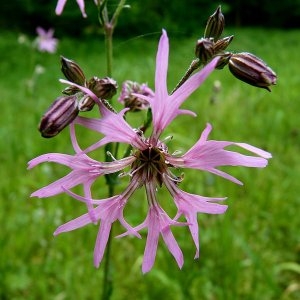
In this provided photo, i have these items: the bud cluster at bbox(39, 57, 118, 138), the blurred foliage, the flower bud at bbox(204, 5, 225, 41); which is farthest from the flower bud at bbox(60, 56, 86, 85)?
the blurred foliage

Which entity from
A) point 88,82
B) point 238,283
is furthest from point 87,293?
point 88,82

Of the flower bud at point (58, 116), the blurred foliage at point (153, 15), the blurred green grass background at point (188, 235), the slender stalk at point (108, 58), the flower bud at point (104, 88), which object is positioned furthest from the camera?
the blurred foliage at point (153, 15)

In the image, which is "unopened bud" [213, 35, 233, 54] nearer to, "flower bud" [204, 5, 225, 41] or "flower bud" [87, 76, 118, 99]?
"flower bud" [204, 5, 225, 41]

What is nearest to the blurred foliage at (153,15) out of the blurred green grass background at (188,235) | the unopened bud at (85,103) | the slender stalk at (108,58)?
the blurred green grass background at (188,235)

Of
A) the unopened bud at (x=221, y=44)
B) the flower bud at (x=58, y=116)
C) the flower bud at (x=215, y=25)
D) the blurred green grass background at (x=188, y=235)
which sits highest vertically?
the flower bud at (x=215, y=25)

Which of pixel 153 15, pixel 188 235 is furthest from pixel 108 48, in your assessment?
pixel 153 15

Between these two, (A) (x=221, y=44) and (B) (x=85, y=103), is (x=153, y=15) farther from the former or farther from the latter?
(B) (x=85, y=103)

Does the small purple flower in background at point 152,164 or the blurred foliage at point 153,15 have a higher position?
the small purple flower in background at point 152,164

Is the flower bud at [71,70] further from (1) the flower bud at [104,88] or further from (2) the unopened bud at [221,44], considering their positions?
(2) the unopened bud at [221,44]
